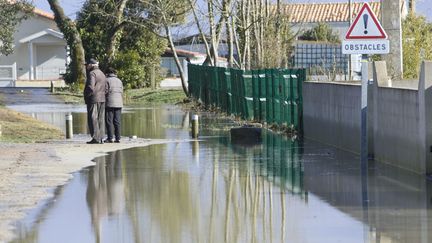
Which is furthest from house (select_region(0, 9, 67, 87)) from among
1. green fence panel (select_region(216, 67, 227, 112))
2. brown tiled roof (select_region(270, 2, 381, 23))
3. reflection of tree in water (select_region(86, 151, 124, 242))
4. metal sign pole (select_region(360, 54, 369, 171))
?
metal sign pole (select_region(360, 54, 369, 171))

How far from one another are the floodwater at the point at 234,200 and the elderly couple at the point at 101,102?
86.5 inches

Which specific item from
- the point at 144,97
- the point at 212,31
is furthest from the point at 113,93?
the point at 144,97

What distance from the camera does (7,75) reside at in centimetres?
7081

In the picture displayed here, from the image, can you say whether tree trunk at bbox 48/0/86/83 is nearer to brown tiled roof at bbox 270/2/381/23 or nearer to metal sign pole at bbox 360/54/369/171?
brown tiled roof at bbox 270/2/381/23

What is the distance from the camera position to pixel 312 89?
891 inches

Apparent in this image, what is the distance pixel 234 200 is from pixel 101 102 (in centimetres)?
944

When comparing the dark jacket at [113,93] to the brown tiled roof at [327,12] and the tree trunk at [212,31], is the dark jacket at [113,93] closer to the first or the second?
the tree trunk at [212,31]

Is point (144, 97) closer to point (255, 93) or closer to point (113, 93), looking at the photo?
point (255, 93)

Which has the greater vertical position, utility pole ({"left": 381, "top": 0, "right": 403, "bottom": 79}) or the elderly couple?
utility pole ({"left": 381, "top": 0, "right": 403, "bottom": 79})

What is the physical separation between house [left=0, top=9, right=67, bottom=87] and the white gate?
86cm

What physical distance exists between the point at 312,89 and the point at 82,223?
12.1m

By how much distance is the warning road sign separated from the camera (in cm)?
1723

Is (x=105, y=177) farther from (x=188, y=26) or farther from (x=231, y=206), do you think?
(x=188, y=26)

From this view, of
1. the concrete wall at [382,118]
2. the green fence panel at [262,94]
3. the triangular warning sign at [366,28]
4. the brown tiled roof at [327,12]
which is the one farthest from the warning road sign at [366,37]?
→ the brown tiled roof at [327,12]
